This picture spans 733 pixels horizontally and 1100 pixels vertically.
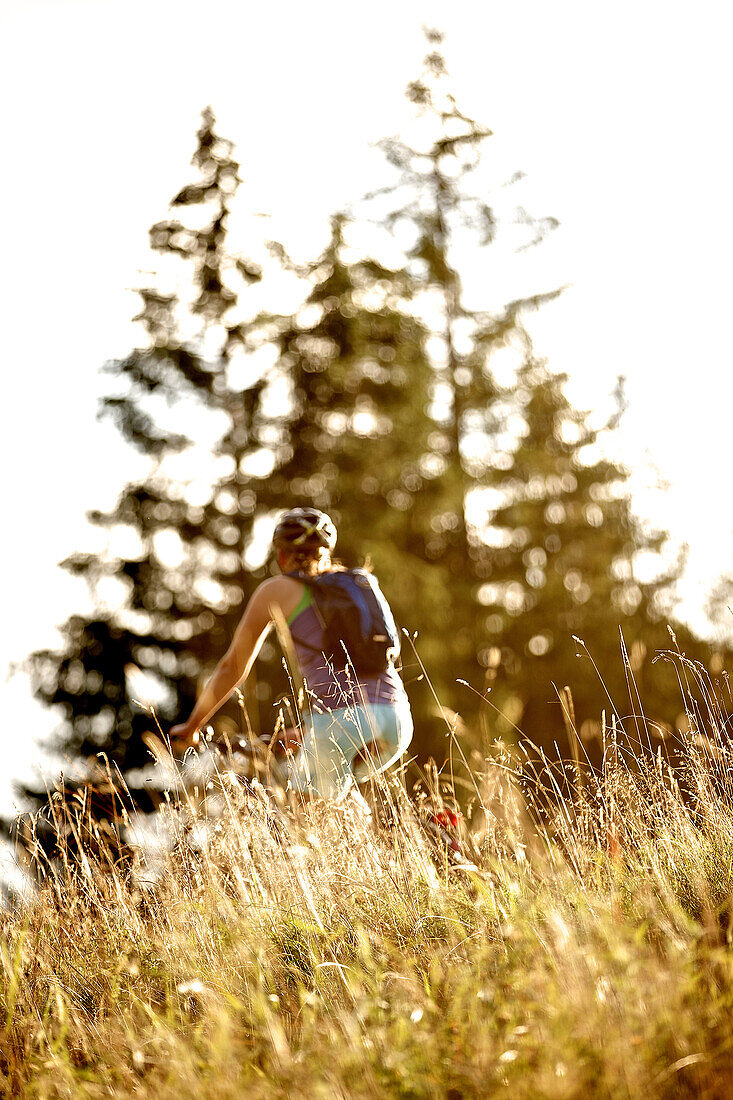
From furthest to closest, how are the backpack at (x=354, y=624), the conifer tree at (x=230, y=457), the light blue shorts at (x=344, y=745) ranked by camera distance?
the conifer tree at (x=230, y=457)
the backpack at (x=354, y=624)
the light blue shorts at (x=344, y=745)

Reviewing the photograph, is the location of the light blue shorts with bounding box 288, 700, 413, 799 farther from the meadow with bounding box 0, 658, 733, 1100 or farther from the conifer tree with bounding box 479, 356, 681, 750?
the conifer tree with bounding box 479, 356, 681, 750

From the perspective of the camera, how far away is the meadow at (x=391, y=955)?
2.22m

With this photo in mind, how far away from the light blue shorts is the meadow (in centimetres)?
13

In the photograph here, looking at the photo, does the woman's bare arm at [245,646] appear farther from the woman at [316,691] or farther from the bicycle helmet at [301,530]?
the bicycle helmet at [301,530]

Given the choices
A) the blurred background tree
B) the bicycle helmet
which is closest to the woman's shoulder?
the bicycle helmet

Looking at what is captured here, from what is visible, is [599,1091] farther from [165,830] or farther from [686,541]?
[686,541]

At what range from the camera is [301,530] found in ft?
15.1

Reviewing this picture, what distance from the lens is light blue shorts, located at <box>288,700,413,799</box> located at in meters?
4.13

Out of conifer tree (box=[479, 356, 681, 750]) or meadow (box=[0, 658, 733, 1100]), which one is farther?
conifer tree (box=[479, 356, 681, 750])

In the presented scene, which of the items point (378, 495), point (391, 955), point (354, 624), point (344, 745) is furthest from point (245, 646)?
point (378, 495)

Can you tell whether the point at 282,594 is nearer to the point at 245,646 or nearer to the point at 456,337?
the point at 245,646

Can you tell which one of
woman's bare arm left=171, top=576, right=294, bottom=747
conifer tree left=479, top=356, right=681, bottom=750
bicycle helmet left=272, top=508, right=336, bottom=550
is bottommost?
conifer tree left=479, top=356, right=681, bottom=750

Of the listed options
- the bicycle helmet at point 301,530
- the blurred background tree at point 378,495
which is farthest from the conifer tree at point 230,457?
the bicycle helmet at point 301,530

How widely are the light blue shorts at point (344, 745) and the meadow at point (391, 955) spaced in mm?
131
